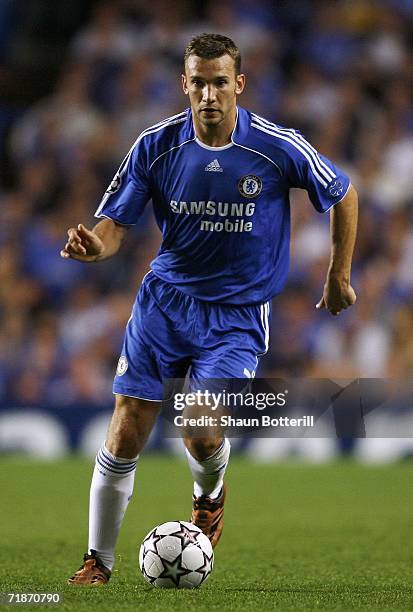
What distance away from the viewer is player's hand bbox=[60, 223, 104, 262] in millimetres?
4355

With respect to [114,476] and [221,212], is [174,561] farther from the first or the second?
[221,212]

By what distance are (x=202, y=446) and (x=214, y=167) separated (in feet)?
3.81

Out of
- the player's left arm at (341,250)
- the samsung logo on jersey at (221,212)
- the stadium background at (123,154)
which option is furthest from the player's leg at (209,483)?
the stadium background at (123,154)

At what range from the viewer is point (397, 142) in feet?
40.0

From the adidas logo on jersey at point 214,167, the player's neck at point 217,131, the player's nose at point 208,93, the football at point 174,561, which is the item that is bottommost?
the football at point 174,561

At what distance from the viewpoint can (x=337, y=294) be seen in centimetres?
471

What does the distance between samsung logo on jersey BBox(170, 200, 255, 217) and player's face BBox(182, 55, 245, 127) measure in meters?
0.34

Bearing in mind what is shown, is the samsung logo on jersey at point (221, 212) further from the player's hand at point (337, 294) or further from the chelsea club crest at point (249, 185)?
the player's hand at point (337, 294)

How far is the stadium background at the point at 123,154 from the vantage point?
429 inches

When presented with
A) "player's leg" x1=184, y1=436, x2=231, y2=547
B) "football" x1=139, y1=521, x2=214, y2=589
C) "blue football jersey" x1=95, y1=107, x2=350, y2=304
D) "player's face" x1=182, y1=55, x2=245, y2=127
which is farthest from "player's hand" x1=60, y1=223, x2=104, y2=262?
"football" x1=139, y1=521, x2=214, y2=589

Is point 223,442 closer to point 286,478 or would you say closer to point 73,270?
point 286,478

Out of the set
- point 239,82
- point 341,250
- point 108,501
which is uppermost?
point 239,82

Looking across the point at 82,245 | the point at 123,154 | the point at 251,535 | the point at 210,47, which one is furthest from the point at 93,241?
the point at 123,154

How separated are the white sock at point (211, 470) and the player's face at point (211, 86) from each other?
1.38 metres
